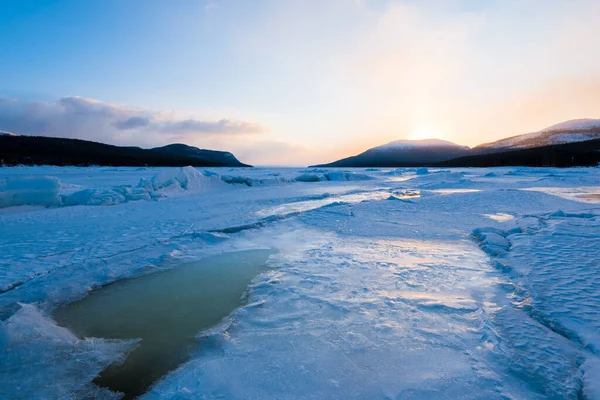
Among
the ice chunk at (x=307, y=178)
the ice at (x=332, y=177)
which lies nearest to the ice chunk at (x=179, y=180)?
the ice chunk at (x=307, y=178)

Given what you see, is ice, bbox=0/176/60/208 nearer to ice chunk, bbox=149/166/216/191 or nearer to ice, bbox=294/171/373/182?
ice chunk, bbox=149/166/216/191

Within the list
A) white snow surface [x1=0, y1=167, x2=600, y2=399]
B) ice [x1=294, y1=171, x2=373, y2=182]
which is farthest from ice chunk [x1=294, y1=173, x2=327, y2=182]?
white snow surface [x1=0, y1=167, x2=600, y2=399]

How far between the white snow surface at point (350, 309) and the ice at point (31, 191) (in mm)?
3202

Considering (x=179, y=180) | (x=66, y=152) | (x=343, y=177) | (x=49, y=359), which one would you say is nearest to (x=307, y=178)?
(x=343, y=177)

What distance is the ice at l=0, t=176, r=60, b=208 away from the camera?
27.1 ft

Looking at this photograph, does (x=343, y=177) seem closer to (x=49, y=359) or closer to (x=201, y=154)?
(x=49, y=359)

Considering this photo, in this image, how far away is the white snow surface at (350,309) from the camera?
1655mm

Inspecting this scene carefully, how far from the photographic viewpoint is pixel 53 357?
6.22 feet

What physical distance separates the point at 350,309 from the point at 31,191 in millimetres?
10217

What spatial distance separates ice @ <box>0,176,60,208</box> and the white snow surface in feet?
10.5

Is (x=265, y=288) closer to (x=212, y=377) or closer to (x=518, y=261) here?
(x=212, y=377)

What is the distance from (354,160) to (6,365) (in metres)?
119

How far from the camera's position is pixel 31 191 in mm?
8484

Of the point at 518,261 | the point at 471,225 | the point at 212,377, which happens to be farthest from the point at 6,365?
the point at 471,225
